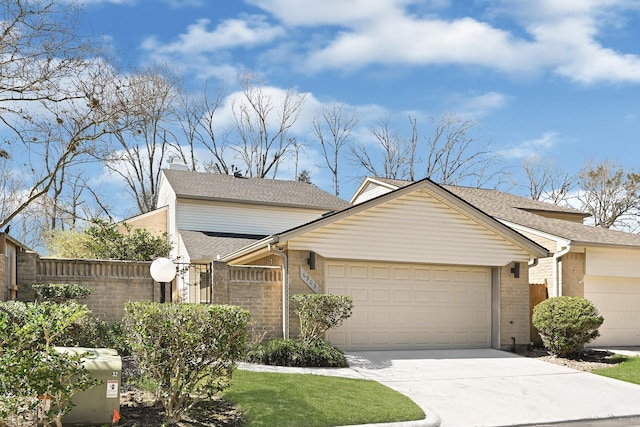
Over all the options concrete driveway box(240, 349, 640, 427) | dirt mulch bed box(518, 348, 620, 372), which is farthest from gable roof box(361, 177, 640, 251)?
concrete driveway box(240, 349, 640, 427)

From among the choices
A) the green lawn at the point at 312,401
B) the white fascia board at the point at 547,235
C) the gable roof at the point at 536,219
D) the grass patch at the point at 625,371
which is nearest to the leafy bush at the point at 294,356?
the green lawn at the point at 312,401

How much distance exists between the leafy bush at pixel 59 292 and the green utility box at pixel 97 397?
540 cm

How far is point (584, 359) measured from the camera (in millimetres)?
14656

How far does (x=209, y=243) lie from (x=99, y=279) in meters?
9.56

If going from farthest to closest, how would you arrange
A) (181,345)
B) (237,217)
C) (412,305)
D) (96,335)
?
(237,217) → (412,305) → (96,335) → (181,345)

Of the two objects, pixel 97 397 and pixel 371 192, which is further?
pixel 371 192

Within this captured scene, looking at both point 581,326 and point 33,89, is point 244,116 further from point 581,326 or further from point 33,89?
point 581,326

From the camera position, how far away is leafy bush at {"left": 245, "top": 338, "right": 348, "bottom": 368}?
40.6 ft

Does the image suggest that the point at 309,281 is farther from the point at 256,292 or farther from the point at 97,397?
the point at 97,397

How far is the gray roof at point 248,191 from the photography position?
→ 2530 centimetres

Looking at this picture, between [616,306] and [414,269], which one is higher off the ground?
[414,269]

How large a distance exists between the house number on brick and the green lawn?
3.75m

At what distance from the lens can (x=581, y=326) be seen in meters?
14.2

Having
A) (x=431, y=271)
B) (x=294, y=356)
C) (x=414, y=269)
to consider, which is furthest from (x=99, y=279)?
(x=431, y=271)
